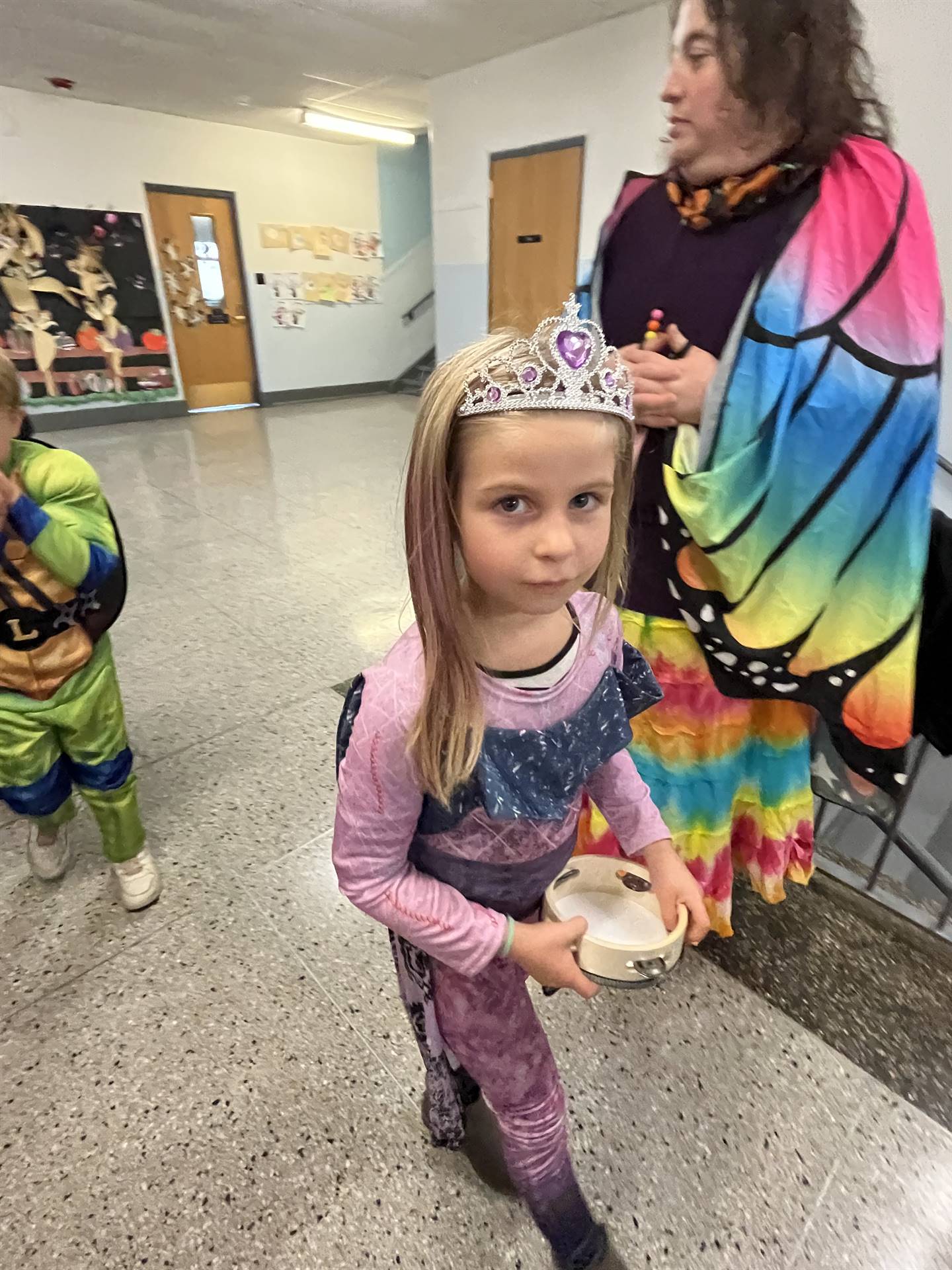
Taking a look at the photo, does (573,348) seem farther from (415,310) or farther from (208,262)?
(415,310)

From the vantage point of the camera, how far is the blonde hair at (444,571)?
0.59m

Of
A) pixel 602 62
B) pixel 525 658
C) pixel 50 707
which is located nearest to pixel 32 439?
pixel 50 707

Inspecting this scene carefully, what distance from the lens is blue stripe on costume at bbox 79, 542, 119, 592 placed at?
128 cm

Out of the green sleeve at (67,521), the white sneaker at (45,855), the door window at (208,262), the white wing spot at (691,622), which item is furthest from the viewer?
the door window at (208,262)

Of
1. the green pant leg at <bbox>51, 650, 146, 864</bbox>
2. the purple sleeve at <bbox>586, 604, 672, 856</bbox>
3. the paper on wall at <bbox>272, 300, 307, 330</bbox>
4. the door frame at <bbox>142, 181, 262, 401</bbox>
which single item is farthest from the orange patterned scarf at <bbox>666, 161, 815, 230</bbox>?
the paper on wall at <bbox>272, 300, 307, 330</bbox>

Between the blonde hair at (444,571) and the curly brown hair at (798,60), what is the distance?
0.54 m

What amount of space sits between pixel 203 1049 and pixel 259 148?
8116 millimetres

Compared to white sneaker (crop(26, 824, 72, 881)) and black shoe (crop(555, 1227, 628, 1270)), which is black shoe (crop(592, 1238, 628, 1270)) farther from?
white sneaker (crop(26, 824, 72, 881))

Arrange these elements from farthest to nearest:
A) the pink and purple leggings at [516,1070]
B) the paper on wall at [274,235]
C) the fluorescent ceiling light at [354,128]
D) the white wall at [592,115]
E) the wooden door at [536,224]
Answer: the paper on wall at [274,235], the fluorescent ceiling light at [354,128], the wooden door at [536,224], the white wall at [592,115], the pink and purple leggings at [516,1070]

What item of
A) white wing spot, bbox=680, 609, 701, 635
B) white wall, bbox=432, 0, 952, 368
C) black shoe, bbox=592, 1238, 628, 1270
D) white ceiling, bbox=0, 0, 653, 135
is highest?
white ceiling, bbox=0, 0, 653, 135

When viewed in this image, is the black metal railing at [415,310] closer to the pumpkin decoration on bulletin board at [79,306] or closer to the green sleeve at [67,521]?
the pumpkin decoration on bulletin board at [79,306]

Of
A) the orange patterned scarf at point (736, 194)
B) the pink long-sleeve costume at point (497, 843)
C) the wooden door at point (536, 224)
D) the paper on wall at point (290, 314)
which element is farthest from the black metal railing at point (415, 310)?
the pink long-sleeve costume at point (497, 843)

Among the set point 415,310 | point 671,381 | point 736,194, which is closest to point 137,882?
point 671,381

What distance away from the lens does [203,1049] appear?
1.27 metres
